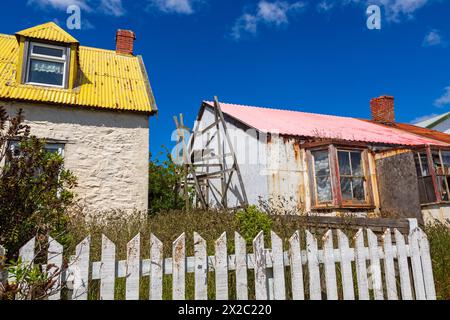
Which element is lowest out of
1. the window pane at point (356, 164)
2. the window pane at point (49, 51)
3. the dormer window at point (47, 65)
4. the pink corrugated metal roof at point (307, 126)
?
the window pane at point (356, 164)

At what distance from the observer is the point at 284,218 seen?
5.32 metres

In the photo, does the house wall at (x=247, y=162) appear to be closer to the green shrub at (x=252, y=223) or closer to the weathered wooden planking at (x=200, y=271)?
the green shrub at (x=252, y=223)

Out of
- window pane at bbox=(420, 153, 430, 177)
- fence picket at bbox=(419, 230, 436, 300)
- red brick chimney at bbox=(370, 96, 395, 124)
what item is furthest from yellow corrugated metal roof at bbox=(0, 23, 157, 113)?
red brick chimney at bbox=(370, 96, 395, 124)

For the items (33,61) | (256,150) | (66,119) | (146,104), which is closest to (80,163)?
(66,119)

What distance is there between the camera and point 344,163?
1008 centimetres

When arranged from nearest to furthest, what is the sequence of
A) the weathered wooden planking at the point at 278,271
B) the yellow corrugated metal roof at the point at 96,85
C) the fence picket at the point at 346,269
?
the weathered wooden planking at the point at 278,271 → the fence picket at the point at 346,269 → the yellow corrugated metal roof at the point at 96,85

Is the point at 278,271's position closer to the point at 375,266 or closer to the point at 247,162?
the point at 375,266

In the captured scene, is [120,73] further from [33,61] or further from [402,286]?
[402,286]

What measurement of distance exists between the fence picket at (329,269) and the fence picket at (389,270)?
689mm

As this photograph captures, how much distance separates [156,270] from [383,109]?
17338mm

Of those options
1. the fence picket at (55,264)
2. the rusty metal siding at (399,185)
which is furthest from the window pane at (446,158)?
the fence picket at (55,264)

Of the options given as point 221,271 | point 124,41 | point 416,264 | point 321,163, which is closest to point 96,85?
point 124,41

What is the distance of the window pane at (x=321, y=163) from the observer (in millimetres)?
9914
